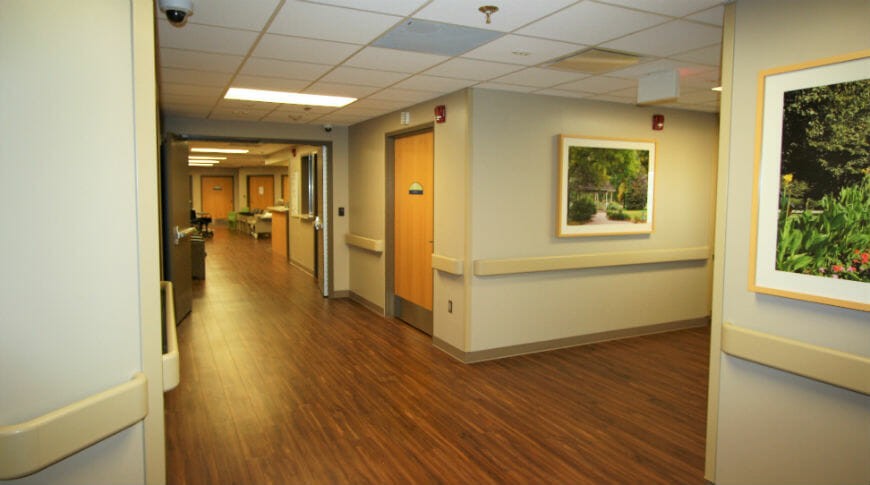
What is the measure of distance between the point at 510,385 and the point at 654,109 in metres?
3.66

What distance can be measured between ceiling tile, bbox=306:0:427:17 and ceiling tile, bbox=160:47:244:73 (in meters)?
1.46

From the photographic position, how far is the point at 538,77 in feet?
15.3

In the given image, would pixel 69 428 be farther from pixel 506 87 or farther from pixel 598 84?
pixel 598 84

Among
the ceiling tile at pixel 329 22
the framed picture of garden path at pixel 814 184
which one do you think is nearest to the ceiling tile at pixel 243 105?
the ceiling tile at pixel 329 22

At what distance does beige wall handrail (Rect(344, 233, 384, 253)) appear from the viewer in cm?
714

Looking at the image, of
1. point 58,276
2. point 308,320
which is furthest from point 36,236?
point 308,320

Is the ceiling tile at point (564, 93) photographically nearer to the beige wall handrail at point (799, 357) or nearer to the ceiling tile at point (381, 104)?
the ceiling tile at point (381, 104)

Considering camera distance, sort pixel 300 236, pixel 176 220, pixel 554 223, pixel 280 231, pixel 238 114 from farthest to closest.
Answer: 1. pixel 280 231
2. pixel 300 236
3. pixel 238 114
4. pixel 176 220
5. pixel 554 223

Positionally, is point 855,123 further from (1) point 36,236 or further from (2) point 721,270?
(1) point 36,236

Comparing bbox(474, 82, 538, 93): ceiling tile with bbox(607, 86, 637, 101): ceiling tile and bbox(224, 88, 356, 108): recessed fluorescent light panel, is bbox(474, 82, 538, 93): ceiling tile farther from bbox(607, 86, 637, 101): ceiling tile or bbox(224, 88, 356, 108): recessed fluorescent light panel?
bbox(224, 88, 356, 108): recessed fluorescent light panel

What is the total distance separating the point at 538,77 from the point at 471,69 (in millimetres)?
673

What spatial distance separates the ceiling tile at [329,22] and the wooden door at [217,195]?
78.9 feet

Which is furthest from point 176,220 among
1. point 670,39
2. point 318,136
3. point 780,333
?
point 780,333

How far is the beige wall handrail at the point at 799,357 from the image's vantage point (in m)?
2.30
